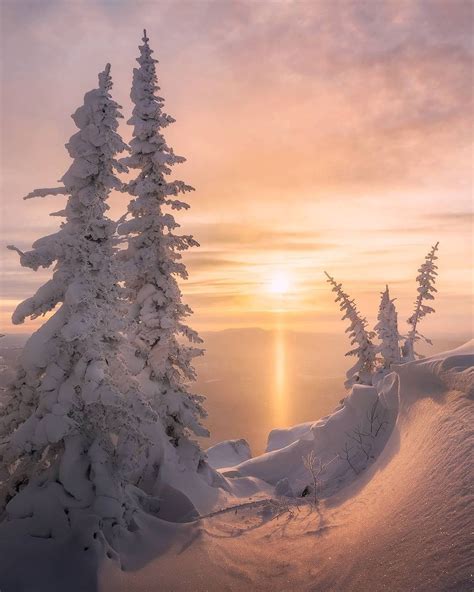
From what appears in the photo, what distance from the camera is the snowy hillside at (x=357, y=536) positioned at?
5.36 meters

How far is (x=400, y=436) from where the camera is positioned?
34.9ft

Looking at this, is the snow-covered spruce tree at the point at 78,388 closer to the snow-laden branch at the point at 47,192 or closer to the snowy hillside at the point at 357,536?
the snow-laden branch at the point at 47,192

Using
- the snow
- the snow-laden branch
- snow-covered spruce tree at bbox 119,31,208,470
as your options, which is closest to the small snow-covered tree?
the snow

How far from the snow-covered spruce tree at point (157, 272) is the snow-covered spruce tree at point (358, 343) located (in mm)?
16257

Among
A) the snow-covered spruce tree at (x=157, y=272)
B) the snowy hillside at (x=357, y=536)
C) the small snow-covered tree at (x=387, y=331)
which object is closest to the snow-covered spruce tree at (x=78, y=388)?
the snowy hillside at (x=357, y=536)

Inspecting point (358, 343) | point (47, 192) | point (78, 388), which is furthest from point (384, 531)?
point (358, 343)

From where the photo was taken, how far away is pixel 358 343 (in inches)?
1227

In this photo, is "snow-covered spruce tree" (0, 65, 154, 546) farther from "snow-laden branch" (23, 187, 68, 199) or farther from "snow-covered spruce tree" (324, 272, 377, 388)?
"snow-covered spruce tree" (324, 272, 377, 388)

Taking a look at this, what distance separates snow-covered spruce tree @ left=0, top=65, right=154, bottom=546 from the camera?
937cm

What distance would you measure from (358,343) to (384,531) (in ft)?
85.0

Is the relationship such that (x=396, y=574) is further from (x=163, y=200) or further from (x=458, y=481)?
(x=163, y=200)

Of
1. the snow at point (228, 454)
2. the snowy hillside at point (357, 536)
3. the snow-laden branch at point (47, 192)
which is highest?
the snow-laden branch at point (47, 192)

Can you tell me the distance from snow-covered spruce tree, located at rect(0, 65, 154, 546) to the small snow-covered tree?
24.6m

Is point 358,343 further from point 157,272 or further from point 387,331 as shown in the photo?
point 157,272
